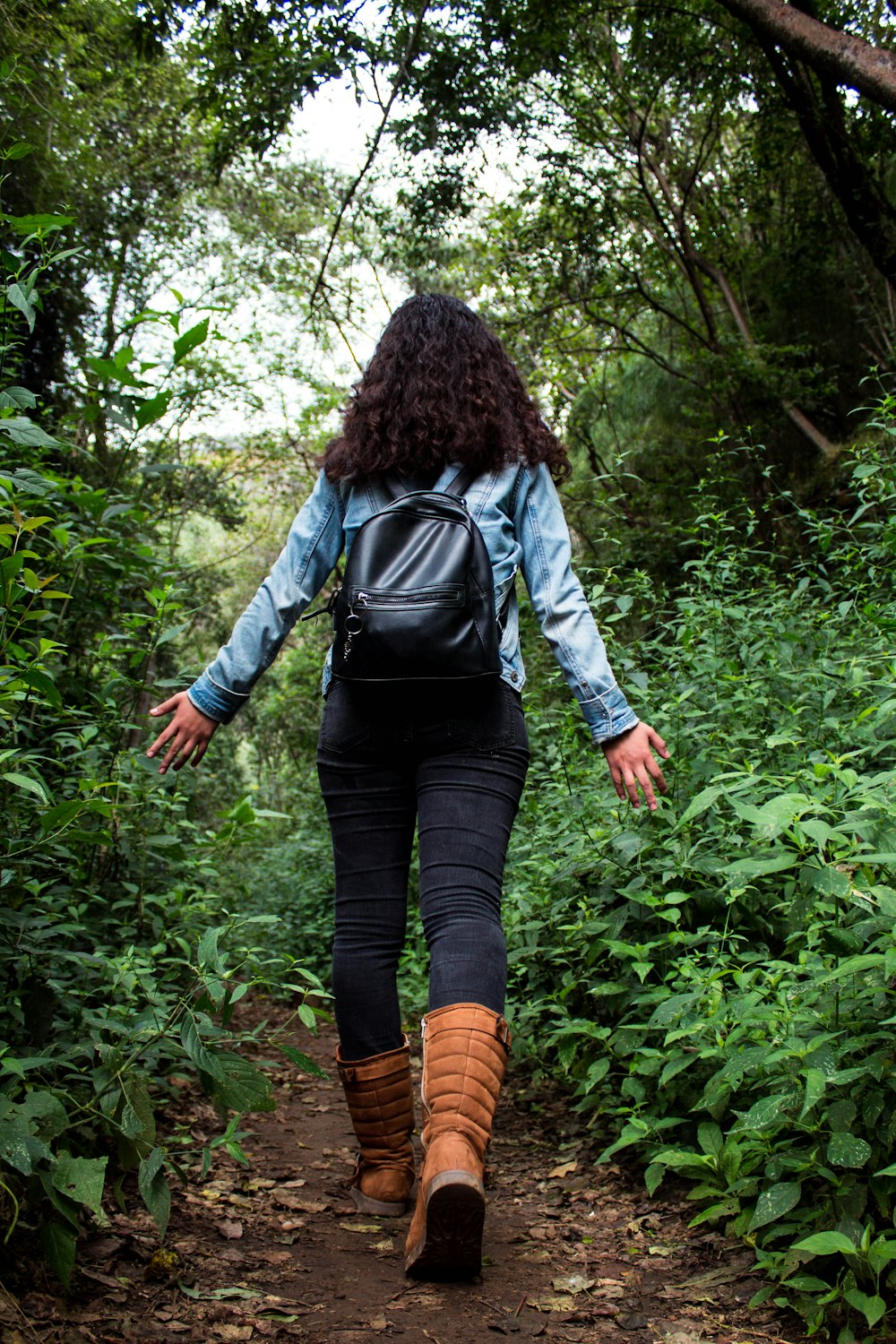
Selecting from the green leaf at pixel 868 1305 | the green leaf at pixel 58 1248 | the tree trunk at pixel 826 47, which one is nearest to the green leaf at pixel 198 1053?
the green leaf at pixel 58 1248

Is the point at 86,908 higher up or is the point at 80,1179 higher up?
the point at 86,908

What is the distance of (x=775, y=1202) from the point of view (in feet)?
5.86

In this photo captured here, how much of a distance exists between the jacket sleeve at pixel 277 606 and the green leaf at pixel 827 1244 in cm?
150

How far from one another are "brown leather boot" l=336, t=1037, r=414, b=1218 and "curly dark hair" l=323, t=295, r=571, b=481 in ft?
4.46

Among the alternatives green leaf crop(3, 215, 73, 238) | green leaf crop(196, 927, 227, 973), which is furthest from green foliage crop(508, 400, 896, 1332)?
green leaf crop(3, 215, 73, 238)

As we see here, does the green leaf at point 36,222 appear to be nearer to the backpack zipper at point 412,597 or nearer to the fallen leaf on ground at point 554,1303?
the backpack zipper at point 412,597

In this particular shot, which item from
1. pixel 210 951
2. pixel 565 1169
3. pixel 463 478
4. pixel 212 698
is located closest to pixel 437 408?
pixel 463 478

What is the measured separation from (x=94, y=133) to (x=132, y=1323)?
11153 millimetres

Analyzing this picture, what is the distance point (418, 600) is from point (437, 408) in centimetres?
54

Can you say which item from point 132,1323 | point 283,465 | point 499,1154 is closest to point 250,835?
point 499,1154

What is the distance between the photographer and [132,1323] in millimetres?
1711

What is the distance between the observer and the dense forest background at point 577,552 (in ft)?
6.34

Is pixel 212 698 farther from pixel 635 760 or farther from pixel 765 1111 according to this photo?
pixel 765 1111

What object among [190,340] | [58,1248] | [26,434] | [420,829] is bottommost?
[58,1248]
